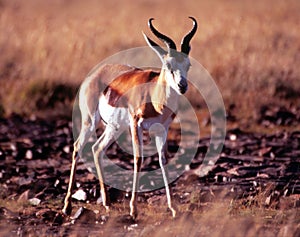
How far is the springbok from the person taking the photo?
8.48m

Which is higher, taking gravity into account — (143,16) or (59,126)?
(143,16)

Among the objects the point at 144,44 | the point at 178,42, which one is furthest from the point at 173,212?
the point at 144,44

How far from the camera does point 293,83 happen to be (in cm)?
1614

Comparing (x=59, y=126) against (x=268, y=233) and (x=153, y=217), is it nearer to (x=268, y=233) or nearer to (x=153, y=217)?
(x=153, y=217)

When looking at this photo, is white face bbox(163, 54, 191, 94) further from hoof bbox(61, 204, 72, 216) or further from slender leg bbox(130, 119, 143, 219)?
hoof bbox(61, 204, 72, 216)

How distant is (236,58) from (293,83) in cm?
190

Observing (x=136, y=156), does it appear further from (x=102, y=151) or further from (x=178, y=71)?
(x=178, y=71)

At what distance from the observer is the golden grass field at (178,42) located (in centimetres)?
1568

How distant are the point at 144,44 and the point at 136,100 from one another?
10.7 metres

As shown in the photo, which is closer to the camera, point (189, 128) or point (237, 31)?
point (189, 128)

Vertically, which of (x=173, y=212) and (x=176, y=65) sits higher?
(x=176, y=65)

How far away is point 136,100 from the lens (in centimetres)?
897

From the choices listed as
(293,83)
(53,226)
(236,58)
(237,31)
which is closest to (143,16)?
(237,31)

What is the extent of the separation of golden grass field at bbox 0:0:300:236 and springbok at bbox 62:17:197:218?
77 centimetres
